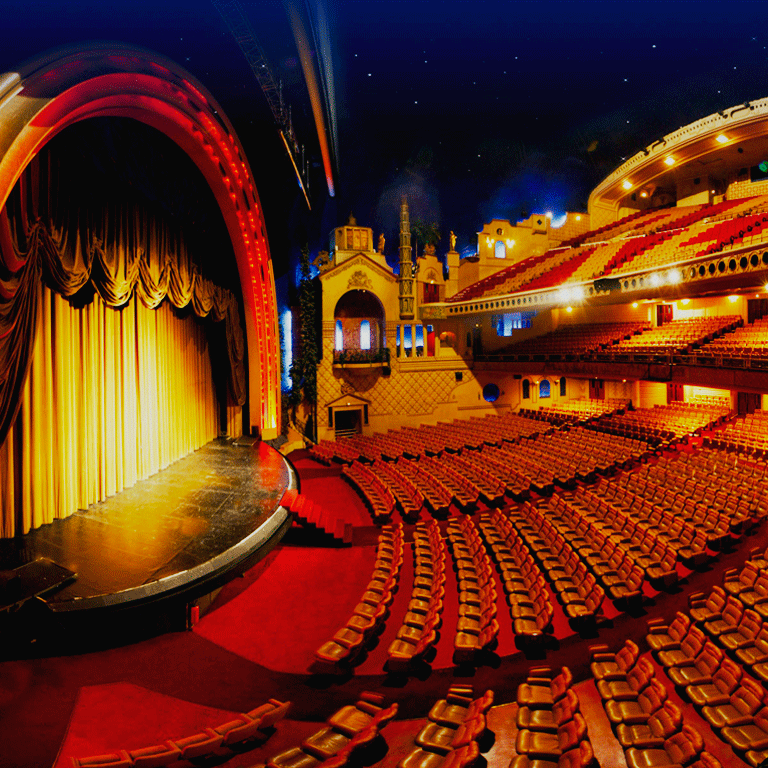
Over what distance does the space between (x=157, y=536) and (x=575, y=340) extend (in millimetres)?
18913

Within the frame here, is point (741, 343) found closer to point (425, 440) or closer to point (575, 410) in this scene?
point (575, 410)

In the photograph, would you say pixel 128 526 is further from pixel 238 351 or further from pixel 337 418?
pixel 337 418

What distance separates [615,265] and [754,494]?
1194 centimetres

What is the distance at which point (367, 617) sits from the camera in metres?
5.72

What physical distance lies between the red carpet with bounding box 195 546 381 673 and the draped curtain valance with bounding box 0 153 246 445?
3765 millimetres

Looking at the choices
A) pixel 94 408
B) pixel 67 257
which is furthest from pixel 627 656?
pixel 94 408

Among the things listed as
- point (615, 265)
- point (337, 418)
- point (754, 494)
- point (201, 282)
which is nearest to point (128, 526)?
point (201, 282)

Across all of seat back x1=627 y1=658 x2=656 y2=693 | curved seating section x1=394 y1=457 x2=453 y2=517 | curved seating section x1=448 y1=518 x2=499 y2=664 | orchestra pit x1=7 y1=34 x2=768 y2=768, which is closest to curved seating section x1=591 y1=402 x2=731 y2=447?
orchestra pit x1=7 y1=34 x2=768 y2=768

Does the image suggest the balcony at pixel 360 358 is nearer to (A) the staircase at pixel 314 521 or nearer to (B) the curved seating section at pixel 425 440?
(B) the curved seating section at pixel 425 440

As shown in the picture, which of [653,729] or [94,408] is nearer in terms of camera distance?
[653,729]

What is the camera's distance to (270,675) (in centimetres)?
530

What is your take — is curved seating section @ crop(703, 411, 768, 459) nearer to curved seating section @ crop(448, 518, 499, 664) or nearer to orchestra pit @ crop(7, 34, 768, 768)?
orchestra pit @ crop(7, 34, 768, 768)

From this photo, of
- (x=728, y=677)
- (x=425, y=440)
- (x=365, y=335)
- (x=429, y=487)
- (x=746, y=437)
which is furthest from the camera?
(x=365, y=335)

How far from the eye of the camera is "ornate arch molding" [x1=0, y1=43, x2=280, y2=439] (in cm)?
536
